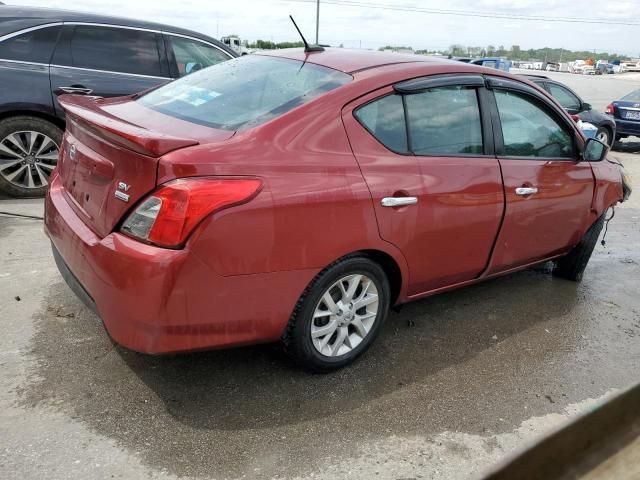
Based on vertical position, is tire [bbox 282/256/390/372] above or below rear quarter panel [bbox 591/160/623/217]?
below

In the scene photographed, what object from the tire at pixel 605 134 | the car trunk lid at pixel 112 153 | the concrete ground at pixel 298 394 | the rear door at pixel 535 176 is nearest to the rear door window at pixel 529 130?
the rear door at pixel 535 176

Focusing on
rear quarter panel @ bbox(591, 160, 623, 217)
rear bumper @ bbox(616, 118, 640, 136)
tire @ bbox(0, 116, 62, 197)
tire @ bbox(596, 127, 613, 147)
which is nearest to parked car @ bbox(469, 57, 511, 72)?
tire @ bbox(596, 127, 613, 147)

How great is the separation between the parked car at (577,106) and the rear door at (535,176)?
7547 millimetres

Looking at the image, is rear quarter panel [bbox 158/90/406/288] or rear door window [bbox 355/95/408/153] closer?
rear quarter panel [bbox 158/90/406/288]

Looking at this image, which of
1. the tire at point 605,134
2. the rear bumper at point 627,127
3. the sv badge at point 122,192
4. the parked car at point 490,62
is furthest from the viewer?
the parked car at point 490,62

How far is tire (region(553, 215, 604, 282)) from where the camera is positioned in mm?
4512

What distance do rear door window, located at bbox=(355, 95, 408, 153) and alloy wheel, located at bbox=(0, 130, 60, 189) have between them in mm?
3885

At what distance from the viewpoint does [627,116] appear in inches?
529

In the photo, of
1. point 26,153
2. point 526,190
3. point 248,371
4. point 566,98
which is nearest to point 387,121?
point 526,190

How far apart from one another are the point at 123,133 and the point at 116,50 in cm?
429

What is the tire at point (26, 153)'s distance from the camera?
222 inches

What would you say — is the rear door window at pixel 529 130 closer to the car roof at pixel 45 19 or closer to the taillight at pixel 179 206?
the taillight at pixel 179 206

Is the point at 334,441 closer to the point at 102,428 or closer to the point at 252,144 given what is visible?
the point at 102,428

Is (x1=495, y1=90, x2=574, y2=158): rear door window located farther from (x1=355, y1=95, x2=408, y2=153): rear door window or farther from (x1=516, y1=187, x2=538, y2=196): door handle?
(x1=355, y1=95, x2=408, y2=153): rear door window
